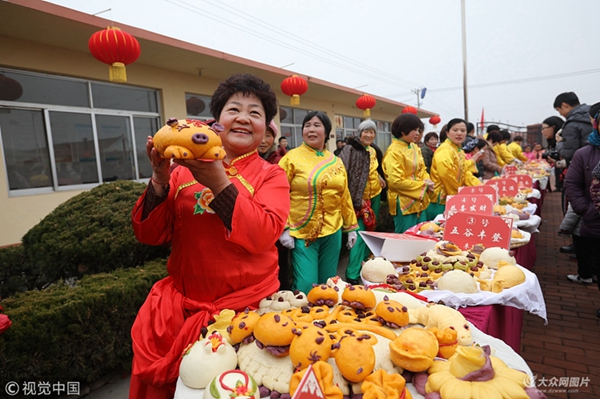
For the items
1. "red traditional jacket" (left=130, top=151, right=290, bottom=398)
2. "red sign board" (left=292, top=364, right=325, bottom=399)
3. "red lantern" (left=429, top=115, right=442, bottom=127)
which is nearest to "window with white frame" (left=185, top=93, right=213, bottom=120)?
"red traditional jacket" (left=130, top=151, right=290, bottom=398)

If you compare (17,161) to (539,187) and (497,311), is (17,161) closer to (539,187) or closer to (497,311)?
(497,311)

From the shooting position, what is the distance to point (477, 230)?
7.88 feet

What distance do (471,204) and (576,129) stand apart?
2.78 metres

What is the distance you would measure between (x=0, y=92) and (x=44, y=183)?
4.95 ft

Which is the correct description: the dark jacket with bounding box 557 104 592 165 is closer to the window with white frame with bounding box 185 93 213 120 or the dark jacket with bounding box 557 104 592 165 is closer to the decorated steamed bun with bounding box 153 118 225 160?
the decorated steamed bun with bounding box 153 118 225 160

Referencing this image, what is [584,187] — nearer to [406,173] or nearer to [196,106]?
[406,173]

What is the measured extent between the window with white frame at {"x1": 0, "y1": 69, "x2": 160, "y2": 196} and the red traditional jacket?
5722 millimetres

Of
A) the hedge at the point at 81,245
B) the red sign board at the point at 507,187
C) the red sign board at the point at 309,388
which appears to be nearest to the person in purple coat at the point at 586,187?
the red sign board at the point at 507,187

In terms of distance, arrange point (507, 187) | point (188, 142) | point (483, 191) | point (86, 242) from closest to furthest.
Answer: point (188, 142) < point (86, 242) < point (483, 191) < point (507, 187)

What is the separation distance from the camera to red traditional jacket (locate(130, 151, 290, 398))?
1.21 meters

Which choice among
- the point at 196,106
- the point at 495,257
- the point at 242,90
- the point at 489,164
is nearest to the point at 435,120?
the point at 489,164

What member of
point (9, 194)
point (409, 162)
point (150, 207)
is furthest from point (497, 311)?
point (9, 194)

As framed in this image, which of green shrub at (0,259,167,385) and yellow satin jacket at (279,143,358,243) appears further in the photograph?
yellow satin jacket at (279,143,358,243)

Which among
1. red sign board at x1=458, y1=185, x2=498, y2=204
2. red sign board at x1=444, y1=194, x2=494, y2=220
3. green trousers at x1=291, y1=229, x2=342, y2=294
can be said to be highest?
red sign board at x1=458, y1=185, x2=498, y2=204
